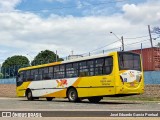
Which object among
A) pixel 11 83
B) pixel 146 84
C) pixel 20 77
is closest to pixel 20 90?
pixel 20 77

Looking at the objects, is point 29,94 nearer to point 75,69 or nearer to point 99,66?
point 75,69

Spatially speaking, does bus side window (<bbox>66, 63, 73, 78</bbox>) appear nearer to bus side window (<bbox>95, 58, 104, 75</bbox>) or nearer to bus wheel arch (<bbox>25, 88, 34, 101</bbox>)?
bus side window (<bbox>95, 58, 104, 75</bbox>)

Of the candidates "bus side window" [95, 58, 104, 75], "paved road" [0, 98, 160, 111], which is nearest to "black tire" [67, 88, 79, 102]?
"paved road" [0, 98, 160, 111]

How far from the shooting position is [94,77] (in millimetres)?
22484

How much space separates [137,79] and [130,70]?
0.78 metres

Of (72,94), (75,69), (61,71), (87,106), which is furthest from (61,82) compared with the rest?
(87,106)

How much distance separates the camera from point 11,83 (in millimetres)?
51750

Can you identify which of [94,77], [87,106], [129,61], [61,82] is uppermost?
A: [129,61]

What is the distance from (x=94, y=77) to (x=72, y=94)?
2807 millimetres

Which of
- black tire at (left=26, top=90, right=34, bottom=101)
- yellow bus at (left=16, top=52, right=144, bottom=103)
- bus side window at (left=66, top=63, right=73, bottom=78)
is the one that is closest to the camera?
yellow bus at (left=16, top=52, right=144, bottom=103)

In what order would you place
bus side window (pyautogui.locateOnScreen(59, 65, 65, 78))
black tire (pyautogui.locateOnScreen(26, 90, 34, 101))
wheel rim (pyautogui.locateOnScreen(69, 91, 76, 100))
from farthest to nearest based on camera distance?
black tire (pyautogui.locateOnScreen(26, 90, 34, 101)) → bus side window (pyautogui.locateOnScreen(59, 65, 65, 78)) → wheel rim (pyautogui.locateOnScreen(69, 91, 76, 100))

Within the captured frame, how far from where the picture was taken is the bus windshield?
21500 millimetres

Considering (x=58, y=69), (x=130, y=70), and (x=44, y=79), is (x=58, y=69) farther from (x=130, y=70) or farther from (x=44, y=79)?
(x=130, y=70)

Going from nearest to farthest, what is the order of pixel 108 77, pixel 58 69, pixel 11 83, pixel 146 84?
pixel 108 77 < pixel 58 69 < pixel 146 84 < pixel 11 83
